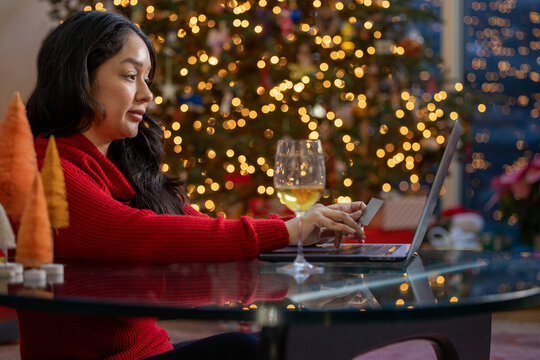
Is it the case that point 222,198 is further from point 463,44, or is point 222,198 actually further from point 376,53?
point 463,44

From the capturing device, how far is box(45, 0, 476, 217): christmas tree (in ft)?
13.1

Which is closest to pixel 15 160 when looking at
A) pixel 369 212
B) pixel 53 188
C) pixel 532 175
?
pixel 53 188

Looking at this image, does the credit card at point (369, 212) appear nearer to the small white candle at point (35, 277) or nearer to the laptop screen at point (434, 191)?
the laptop screen at point (434, 191)

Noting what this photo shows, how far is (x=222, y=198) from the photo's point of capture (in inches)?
168

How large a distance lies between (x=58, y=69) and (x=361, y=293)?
82 centimetres

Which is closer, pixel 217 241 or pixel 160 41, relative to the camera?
pixel 217 241

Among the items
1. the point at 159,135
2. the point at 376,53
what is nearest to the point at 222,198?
the point at 376,53

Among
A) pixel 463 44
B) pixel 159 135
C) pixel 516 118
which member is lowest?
pixel 159 135

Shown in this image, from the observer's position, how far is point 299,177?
115 centimetres

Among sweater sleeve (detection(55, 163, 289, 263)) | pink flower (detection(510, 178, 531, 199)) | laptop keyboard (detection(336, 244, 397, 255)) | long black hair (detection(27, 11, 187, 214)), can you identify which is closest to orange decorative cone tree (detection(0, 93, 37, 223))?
sweater sleeve (detection(55, 163, 289, 263))

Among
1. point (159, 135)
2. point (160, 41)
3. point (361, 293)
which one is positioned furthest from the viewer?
point (160, 41)

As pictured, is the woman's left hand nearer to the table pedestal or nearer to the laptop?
the laptop

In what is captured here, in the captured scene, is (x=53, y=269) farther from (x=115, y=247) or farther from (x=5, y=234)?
(x=115, y=247)

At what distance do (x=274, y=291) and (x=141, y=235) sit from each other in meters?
0.34
